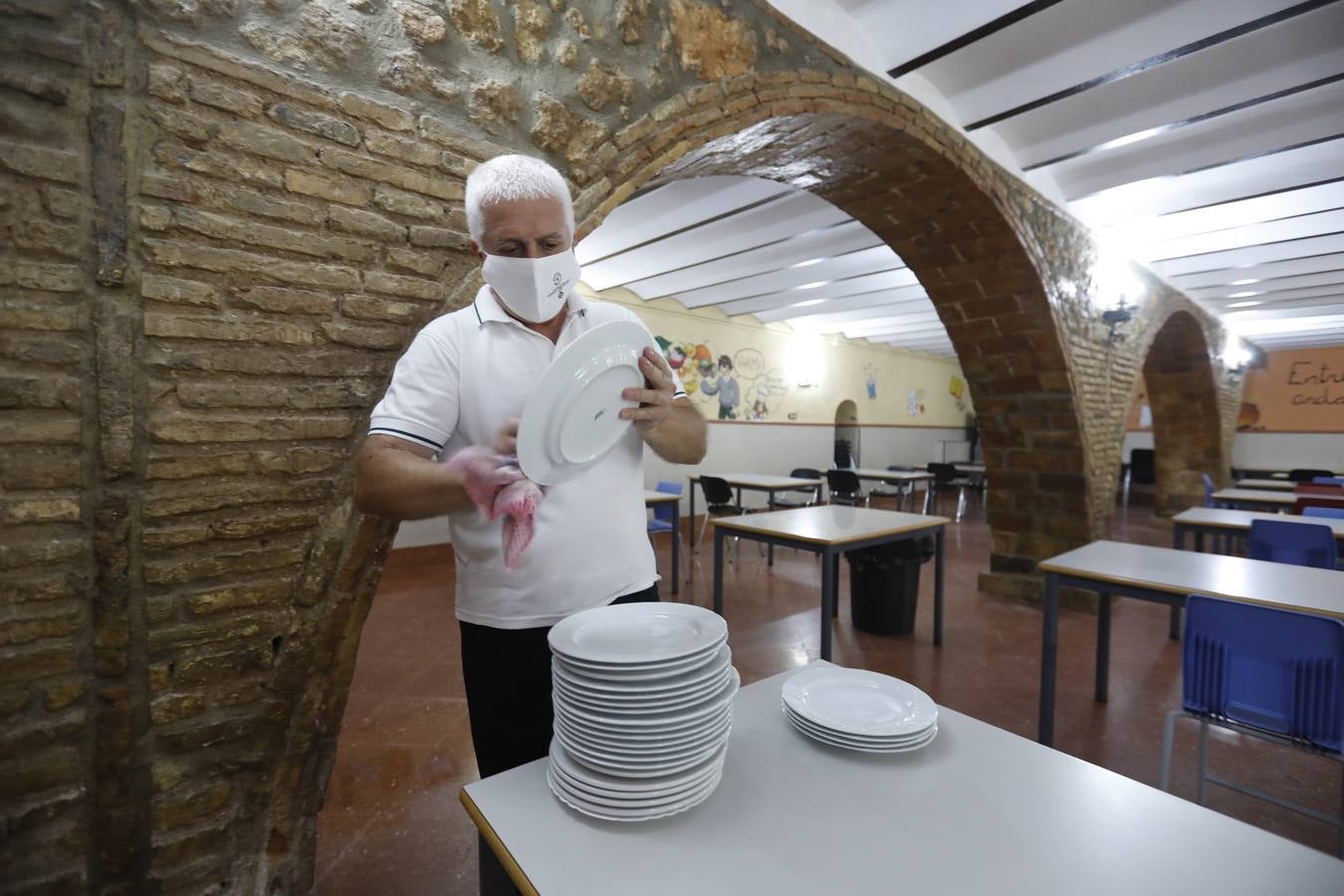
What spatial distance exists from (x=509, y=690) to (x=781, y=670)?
257 cm

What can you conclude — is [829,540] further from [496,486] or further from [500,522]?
[496,486]

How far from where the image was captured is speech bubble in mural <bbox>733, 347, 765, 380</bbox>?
886cm

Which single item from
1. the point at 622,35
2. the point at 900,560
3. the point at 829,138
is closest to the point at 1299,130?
the point at 829,138

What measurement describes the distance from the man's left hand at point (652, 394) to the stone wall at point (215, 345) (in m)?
0.93

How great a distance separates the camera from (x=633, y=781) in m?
0.84

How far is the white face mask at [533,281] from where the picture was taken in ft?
3.71

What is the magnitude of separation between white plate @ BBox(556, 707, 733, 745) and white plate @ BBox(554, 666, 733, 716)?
0.08ft

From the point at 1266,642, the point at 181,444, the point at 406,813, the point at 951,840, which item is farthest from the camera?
the point at 406,813

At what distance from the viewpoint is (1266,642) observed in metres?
1.82

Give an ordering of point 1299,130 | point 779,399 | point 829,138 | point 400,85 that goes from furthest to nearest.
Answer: point 779,399, point 1299,130, point 829,138, point 400,85

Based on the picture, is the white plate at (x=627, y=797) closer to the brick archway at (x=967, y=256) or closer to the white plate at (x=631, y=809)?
the white plate at (x=631, y=809)

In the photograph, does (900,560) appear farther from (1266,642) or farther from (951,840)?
(951,840)

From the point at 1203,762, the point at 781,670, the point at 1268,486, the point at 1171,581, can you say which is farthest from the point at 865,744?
the point at 1268,486

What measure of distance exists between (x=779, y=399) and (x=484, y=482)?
29.0ft
